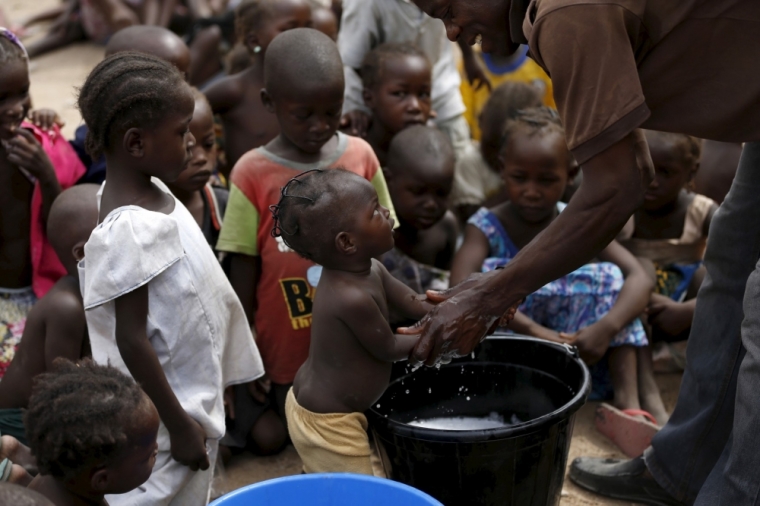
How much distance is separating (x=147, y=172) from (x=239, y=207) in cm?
75

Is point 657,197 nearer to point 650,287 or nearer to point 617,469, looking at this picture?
point 650,287

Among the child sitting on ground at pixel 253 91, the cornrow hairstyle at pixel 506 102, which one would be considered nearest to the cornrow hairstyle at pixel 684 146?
the cornrow hairstyle at pixel 506 102

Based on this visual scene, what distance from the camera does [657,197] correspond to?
3.69 m

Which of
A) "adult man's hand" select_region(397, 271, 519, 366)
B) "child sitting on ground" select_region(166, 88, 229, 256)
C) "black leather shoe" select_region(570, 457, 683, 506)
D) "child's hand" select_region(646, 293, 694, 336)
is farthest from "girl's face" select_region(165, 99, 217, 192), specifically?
"child's hand" select_region(646, 293, 694, 336)

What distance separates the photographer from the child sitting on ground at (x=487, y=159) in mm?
4375

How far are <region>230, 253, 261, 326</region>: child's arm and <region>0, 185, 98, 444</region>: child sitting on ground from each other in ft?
1.98

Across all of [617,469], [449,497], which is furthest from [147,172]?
[617,469]

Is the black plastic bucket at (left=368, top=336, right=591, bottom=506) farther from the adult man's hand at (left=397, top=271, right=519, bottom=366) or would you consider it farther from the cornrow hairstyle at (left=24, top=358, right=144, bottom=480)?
the cornrow hairstyle at (left=24, top=358, right=144, bottom=480)

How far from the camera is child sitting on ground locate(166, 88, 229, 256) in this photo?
3135mm

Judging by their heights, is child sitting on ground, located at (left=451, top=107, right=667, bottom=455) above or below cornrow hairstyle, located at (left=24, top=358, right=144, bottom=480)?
below

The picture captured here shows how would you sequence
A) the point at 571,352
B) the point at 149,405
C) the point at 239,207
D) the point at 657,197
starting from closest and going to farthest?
the point at 149,405
the point at 571,352
the point at 239,207
the point at 657,197

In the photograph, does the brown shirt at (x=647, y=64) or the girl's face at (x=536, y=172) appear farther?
the girl's face at (x=536, y=172)

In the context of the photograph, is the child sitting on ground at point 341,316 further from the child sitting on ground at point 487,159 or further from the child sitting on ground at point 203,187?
the child sitting on ground at point 487,159

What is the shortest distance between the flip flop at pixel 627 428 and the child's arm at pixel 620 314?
219 millimetres
